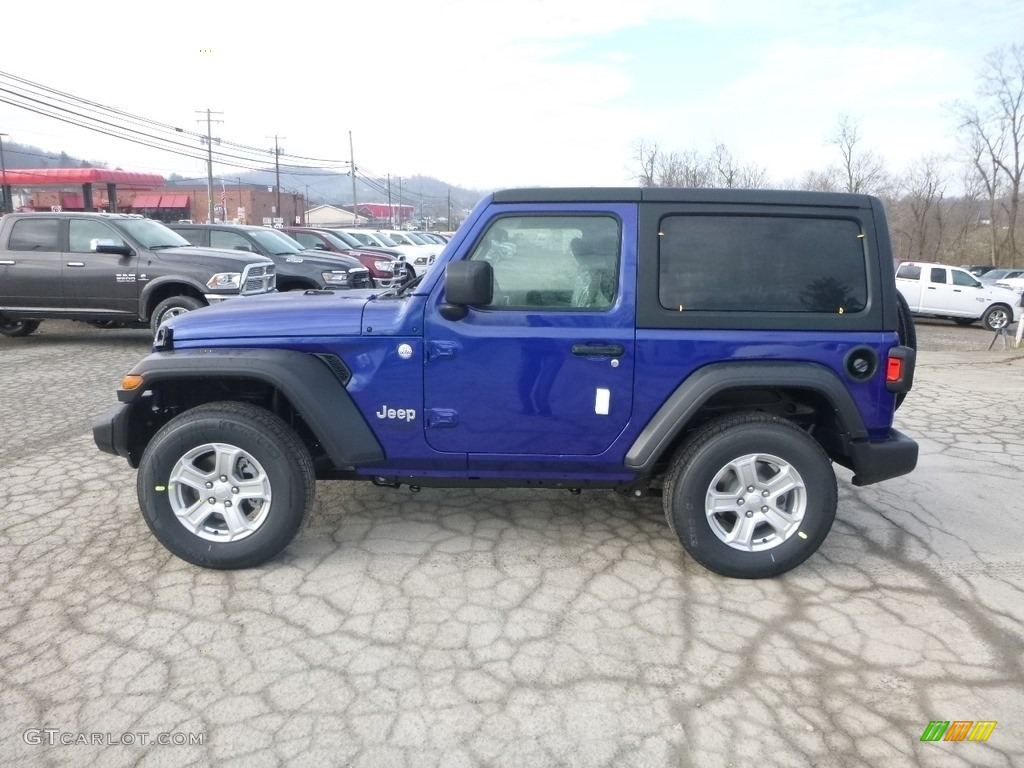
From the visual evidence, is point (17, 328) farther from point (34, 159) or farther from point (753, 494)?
point (34, 159)

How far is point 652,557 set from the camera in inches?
150

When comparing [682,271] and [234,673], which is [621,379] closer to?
[682,271]

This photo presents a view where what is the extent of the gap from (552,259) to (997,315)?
1770 centimetres

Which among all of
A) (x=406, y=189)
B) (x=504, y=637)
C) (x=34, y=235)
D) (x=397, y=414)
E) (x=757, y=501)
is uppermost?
(x=406, y=189)

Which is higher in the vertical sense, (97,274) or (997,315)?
(97,274)

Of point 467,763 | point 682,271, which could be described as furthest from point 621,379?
point 467,763

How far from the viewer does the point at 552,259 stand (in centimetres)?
354

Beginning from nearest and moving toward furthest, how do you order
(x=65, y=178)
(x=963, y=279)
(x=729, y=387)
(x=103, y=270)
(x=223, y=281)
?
(x=729, y=387) → (x=223, y=281) → (x=103, y=270) → (x=963, y=279) → (x=65, y=178)

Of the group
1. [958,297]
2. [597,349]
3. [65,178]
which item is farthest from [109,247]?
[65,178]

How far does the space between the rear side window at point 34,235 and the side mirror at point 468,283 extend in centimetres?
874

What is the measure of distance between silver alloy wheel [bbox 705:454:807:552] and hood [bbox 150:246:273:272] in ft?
24.6

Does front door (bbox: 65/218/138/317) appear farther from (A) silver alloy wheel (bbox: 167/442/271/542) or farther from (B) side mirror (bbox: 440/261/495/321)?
(B) side mirror (bbox: 440/261/495/321)

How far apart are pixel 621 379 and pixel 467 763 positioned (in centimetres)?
180

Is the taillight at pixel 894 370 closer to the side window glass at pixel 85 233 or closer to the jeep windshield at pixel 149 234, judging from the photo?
the jeep windshield at pixel 149 234
